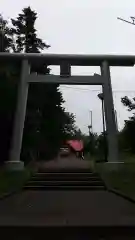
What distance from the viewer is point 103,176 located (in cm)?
2925

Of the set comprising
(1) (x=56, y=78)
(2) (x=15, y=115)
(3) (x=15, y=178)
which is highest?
(1) (x=56, y=78)

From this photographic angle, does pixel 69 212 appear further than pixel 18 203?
No

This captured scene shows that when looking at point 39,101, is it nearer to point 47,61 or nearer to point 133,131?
point 133,131

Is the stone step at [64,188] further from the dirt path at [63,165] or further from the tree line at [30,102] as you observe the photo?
the dirt path at [63,165]

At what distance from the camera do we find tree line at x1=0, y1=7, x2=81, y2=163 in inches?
1447

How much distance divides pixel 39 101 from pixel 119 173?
22.4 m

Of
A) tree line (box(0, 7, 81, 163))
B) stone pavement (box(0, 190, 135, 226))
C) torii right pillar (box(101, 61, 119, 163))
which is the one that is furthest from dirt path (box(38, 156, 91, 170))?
stone pavement (box(0, 190, 135, 226))

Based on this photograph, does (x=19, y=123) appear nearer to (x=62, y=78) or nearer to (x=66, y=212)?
(x=62, y=78)

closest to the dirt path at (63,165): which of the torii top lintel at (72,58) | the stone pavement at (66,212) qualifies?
the torii top lintel at (72,58)

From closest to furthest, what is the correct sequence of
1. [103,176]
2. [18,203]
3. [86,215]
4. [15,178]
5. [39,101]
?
1. [86,215]
2. [18,203]
3. [15,178]
4. [103,176]
5. [39,101]

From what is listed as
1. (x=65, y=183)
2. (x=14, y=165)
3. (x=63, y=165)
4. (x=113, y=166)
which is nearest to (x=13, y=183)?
(x=65, y=183)

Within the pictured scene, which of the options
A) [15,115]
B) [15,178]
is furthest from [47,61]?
[15,178]

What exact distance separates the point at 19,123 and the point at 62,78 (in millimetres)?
4044

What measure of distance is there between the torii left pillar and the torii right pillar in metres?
5.21
